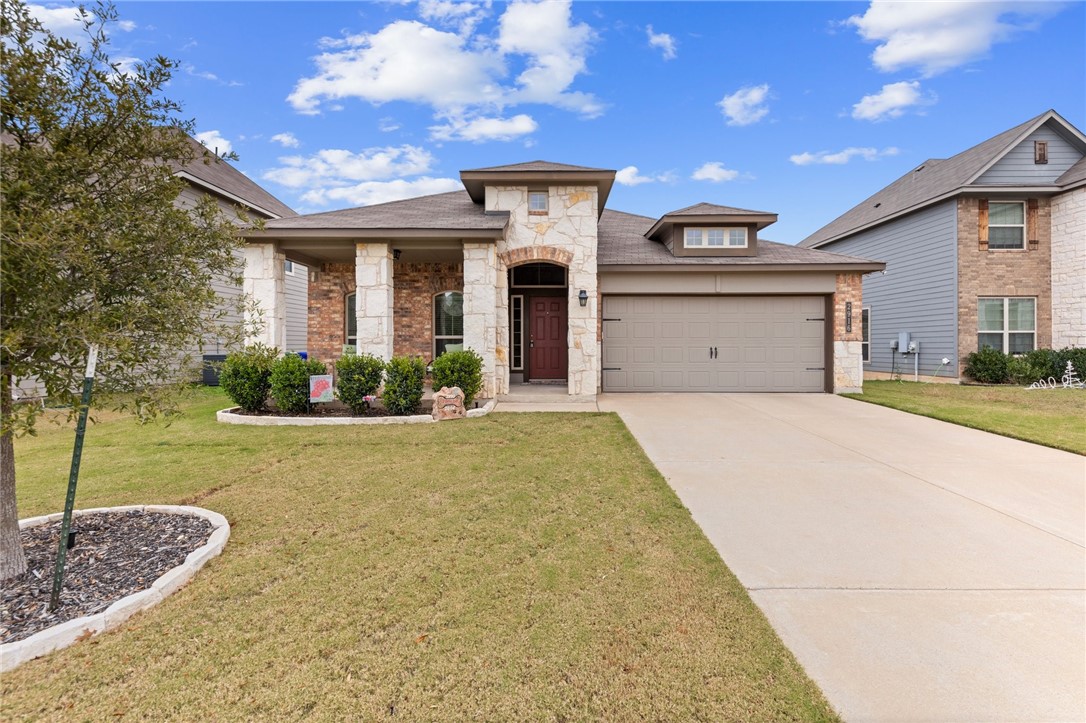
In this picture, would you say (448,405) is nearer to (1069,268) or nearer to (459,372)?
(459,372)

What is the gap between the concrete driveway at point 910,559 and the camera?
206 centimetres

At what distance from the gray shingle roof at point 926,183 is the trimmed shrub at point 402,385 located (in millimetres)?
15815

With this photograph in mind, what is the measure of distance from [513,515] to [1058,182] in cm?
1899

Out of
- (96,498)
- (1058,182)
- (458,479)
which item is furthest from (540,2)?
(1058,182)

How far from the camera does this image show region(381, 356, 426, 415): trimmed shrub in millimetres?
8219

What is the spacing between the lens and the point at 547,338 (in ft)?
42.1

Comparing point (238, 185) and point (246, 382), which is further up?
point (238, 185)

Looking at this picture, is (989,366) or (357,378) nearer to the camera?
(357,378)

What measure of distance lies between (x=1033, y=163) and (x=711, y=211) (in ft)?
34.8

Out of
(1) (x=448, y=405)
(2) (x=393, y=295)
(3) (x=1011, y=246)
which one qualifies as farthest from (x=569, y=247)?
(3) (x=1011, y=246)

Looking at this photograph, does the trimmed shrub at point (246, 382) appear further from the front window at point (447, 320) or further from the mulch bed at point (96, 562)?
the mulch bed at point (96, 562)

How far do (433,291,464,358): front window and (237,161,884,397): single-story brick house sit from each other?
37 mm

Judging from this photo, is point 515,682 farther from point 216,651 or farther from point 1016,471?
point 1016,471

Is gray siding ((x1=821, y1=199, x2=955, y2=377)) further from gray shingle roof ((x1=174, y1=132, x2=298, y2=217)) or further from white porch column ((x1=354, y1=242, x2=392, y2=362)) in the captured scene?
gray shingle roof ((x1=174, y1=132, x2=298, y2=217))
